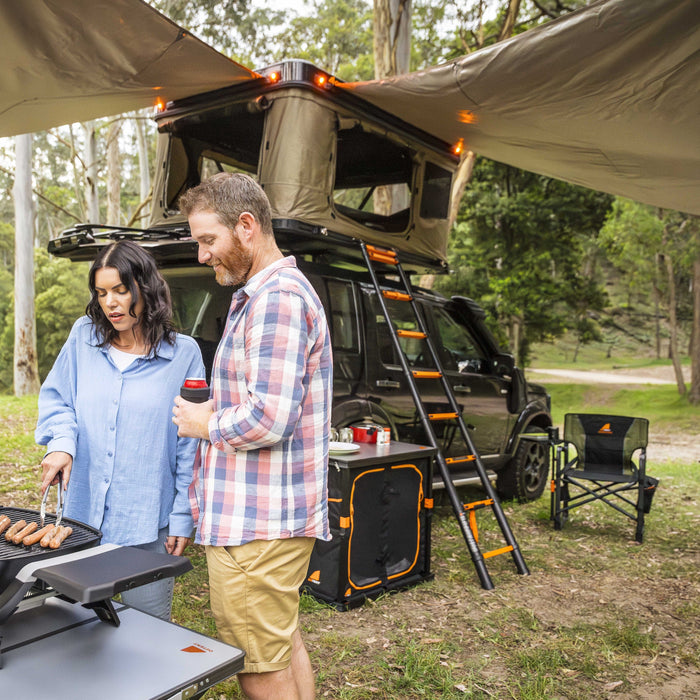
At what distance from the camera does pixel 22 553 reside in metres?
1.61

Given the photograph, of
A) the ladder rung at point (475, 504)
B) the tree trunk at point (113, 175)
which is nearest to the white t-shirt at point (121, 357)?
the ladder rung at point (475, 504)

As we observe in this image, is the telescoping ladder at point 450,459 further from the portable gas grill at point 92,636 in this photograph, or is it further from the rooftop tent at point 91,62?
the portable gas grill at point 92,636

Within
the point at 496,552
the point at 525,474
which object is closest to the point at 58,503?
the point at 496,552

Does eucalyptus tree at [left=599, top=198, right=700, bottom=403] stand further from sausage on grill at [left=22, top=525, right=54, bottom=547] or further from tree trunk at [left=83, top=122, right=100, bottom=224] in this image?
sausage on grill at [left=22, top=525, right=54, bottom=547]

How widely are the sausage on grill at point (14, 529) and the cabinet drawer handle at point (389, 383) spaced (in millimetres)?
3416

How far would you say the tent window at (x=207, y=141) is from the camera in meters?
5.11

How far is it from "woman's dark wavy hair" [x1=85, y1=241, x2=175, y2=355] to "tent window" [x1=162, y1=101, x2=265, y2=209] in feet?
9.18

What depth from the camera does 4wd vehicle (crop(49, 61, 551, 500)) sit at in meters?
4.56

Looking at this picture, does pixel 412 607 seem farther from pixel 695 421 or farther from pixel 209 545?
pixel 695 421

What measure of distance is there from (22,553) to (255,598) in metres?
0.64

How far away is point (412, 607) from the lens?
13.6 ft

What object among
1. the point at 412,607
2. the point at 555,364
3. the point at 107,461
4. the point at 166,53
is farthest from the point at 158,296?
the point at 555,364

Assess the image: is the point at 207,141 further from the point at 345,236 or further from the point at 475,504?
the point at 475,504

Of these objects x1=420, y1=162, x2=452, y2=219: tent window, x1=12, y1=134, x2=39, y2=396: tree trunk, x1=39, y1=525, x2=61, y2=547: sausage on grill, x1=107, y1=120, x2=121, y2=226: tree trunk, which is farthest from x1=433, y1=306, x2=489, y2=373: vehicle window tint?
x1=107, y1=120, x2=121, y2=226: tree trunk
